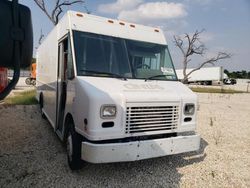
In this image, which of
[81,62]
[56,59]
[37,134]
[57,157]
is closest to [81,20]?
[81,62]

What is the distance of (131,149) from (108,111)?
2.32ft

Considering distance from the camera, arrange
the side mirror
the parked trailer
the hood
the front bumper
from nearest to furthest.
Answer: the side mirror
the front bumper
the hood
the parked trailer

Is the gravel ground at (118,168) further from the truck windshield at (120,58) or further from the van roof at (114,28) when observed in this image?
the van roof at (114,28)

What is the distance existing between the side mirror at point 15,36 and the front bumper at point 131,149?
6.77 ft

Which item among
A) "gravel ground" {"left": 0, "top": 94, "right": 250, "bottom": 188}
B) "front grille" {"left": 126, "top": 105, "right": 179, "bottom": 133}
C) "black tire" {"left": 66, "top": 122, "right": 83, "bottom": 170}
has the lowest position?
"gravel ground" {"left": 0, "top": 94, "right": 250, "bottom": 188}

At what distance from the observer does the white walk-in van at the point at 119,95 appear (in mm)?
3935

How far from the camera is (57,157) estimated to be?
5.20 metres

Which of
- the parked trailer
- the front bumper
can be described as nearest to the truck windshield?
the front bumper

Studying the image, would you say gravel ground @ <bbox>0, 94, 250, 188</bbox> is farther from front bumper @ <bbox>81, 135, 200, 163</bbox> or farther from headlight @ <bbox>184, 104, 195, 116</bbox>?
headlight @ <bbox>184, 104, 195, 116</bbox>

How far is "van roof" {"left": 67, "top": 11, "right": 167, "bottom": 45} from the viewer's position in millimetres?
4785

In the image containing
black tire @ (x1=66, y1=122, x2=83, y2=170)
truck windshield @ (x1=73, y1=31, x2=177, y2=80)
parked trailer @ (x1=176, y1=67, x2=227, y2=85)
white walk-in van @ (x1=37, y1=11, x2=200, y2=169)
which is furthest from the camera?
parked trailer @ (x1=176, y1=67, x2=227, y2=85)

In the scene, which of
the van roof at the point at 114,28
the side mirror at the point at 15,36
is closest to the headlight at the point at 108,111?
the van roof at the point at 114,28

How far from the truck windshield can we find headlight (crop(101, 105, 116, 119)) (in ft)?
2.73

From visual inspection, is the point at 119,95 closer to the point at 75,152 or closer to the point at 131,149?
the point at 131,149
